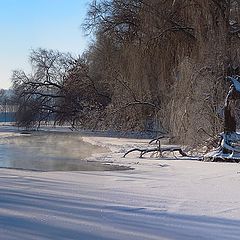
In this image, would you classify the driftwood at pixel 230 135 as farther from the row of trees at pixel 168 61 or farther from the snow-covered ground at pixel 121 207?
the snow-covered ground at pixel 121 207

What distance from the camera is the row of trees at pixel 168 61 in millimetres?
18109

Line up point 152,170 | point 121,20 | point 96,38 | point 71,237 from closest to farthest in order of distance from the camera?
point 71,237, point 152,170, point 121,20, point 96,38

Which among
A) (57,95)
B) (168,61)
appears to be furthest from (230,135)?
(57,95)

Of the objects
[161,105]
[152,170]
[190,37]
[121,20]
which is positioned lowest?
[152,170]

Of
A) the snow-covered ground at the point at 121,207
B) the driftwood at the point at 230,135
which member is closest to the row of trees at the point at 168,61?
the driftwood at the point at 230,135

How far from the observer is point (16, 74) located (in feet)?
151

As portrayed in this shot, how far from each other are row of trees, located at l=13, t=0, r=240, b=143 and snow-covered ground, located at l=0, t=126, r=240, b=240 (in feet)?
20.9

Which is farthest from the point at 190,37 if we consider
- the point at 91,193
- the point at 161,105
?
the point at 91,193

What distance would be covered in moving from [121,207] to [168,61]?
587 inches

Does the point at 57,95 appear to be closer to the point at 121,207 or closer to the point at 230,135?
the point at 230,135

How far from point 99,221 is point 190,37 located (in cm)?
1601

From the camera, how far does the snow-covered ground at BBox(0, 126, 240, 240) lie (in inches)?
236

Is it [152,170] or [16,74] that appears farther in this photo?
[16,74]

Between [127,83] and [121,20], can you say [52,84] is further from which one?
[127,83]
